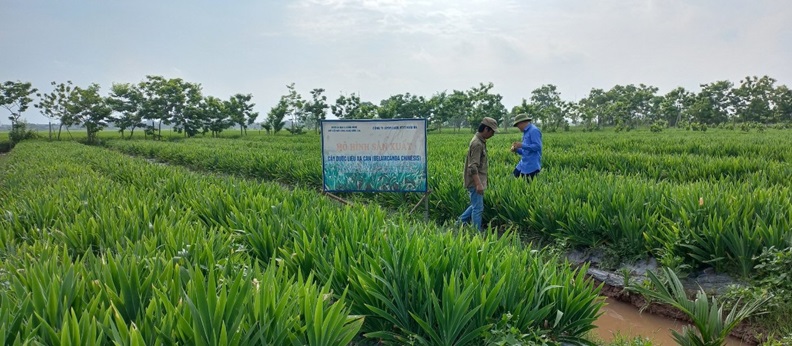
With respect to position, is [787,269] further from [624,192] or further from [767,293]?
[624,192]

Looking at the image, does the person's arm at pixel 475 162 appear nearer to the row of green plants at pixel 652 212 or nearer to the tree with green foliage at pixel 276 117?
the row of green plants at pixel 652 212

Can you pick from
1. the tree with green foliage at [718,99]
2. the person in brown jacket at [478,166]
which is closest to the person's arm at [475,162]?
the person in brown jacket at [478,166]

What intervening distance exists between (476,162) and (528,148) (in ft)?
4.48

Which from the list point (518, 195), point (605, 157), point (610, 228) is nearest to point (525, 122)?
point (518, 195)

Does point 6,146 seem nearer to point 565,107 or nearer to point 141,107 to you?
point 141,107

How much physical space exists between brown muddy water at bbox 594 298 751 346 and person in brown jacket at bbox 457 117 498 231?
1.72m

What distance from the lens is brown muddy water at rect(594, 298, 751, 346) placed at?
10.3ft

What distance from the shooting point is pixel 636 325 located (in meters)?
3.39

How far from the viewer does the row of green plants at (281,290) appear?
1688mm

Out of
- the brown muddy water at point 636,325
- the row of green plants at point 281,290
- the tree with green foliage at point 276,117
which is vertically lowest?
the brown muddy water at point 636,325

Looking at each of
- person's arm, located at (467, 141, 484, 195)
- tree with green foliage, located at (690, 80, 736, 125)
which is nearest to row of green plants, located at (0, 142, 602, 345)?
person's arm, located at (467, 141, 484, 195)

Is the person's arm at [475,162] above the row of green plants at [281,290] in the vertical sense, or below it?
above

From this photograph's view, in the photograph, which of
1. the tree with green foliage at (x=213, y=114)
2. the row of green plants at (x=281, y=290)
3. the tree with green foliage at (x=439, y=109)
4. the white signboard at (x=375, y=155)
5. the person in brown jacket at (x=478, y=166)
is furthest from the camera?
the tree with green foliage at (x=439, y=109)

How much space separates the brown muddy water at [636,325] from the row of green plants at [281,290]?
933mm
